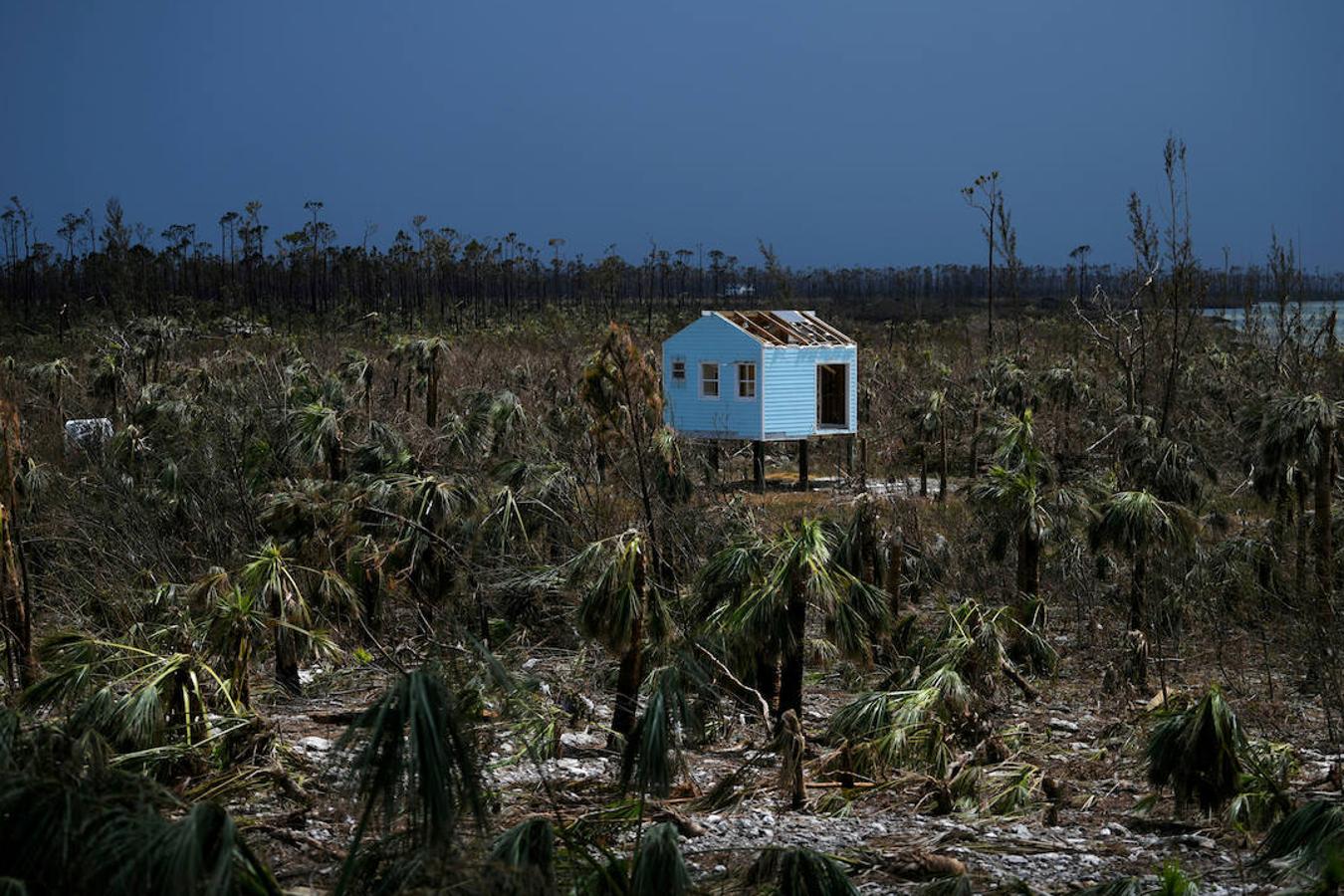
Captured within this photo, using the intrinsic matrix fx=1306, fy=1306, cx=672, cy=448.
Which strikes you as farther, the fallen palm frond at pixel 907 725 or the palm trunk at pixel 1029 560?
the palm trunk at pixel 1029 560

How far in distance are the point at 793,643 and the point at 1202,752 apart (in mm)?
2909

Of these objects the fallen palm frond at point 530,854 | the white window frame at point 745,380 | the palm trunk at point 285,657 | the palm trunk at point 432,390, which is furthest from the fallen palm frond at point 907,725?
the white window frame at point 745,380

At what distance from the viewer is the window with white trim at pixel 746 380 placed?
37.7 metres

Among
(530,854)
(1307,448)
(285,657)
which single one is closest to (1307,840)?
(530,854)

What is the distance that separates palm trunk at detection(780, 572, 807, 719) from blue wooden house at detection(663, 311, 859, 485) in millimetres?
26039

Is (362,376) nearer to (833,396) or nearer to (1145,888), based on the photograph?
(833,396)

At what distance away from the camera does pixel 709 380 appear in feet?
128

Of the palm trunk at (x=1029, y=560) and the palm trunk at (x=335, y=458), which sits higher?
the palm trunk at (x=335, y=458)

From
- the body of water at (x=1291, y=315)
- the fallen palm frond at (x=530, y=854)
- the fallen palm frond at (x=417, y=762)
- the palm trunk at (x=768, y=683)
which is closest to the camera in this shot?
the fallen palm frond at (x=417, y=762)

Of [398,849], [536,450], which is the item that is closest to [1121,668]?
[536,450]

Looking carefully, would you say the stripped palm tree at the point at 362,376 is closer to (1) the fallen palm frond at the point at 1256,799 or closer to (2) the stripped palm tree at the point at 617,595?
(2) the stripped palm tree at the point at 617,595

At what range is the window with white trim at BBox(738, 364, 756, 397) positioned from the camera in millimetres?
37719

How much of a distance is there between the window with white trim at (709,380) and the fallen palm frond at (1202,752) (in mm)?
30281

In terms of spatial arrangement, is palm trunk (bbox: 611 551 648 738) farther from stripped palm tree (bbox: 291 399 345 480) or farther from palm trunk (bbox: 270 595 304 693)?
stripped palm tree (bbox: 291 399 345 480)
